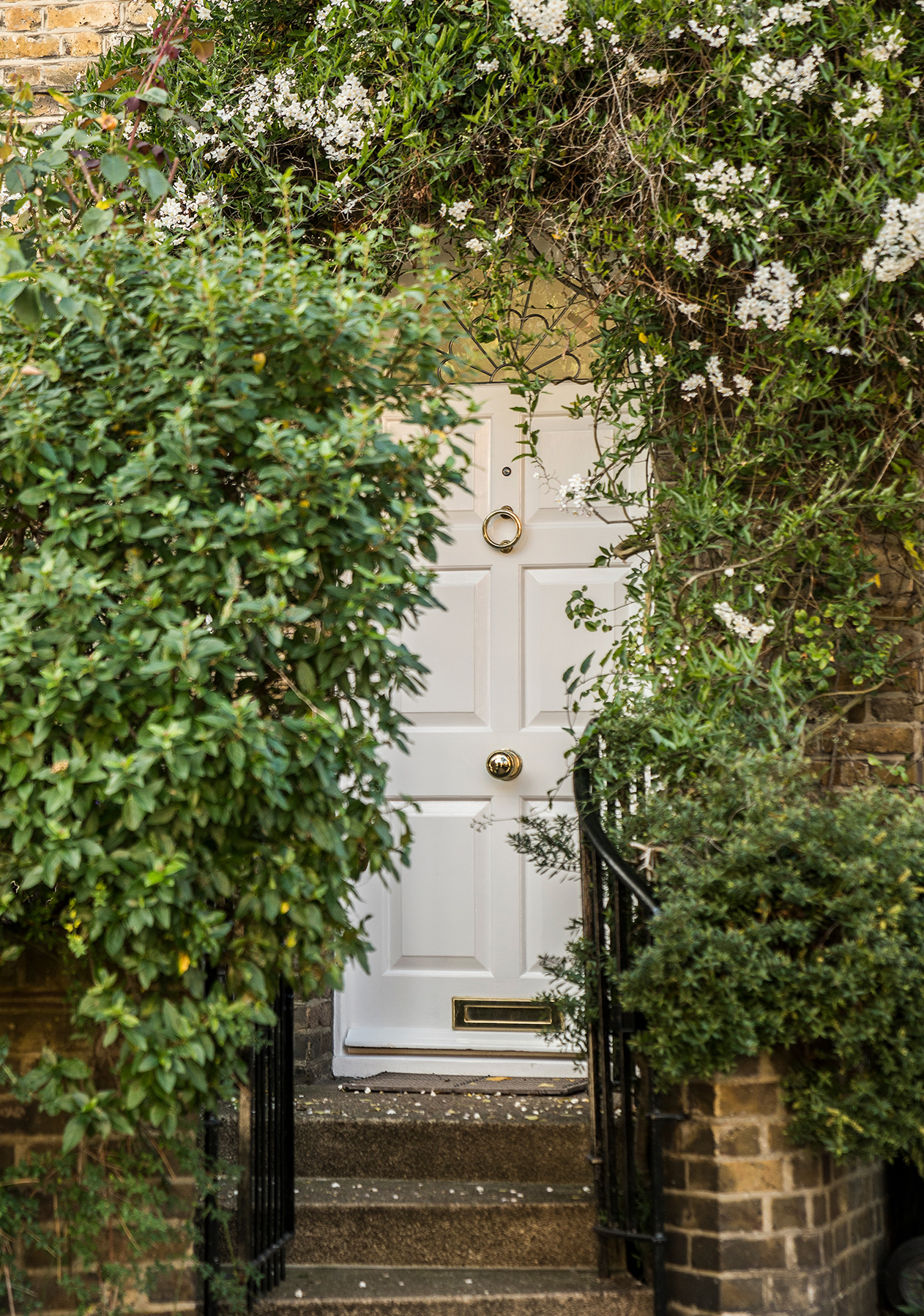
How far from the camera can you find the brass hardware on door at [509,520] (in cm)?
412

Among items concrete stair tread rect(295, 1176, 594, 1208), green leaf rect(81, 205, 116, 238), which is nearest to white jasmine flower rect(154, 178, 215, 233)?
green leaf rect(81, 205, 116, 238)

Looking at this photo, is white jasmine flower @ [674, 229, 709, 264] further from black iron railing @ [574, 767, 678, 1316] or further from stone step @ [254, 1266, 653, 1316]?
stone step @ [254, 1266, 653, 1316]

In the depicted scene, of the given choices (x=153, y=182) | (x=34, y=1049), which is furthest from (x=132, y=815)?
(x=153, y=182)

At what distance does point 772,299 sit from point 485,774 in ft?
6.23

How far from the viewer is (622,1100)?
2709 millimetres

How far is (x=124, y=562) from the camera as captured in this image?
2238mm

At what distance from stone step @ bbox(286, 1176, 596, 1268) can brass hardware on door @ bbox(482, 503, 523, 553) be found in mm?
2185

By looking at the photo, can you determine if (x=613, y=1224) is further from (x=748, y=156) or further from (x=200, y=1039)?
(x=748, y=156)

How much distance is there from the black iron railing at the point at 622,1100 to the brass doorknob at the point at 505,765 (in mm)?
1025

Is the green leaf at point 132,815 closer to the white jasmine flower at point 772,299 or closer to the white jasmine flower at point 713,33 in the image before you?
the white jasmine flower at point 772,299

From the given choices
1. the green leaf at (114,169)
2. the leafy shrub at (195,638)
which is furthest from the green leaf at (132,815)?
the green leaf at (114,169)

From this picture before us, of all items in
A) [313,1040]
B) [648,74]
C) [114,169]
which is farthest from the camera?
[313,1040]

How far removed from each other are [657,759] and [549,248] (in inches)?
75.2

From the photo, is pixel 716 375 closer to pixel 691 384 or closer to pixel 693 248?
pixel 691 384
